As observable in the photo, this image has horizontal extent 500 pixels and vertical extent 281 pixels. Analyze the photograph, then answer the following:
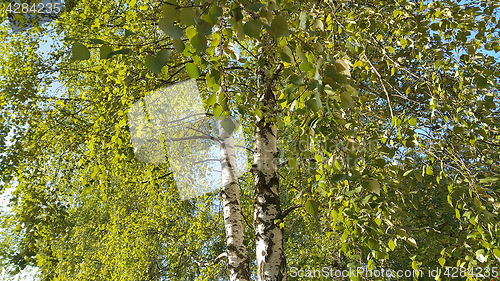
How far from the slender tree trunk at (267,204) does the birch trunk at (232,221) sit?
0.42m

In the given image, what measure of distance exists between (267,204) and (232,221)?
0.62 meters

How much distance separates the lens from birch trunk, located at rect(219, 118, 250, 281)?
10.6 ft

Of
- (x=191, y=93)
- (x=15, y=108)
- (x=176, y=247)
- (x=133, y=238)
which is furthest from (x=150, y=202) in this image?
(x=15, y=108)

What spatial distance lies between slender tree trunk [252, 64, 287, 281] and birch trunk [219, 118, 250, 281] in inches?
16.5

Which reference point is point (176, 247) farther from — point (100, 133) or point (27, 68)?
point (27, 68)

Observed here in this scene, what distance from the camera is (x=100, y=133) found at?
9.95ft

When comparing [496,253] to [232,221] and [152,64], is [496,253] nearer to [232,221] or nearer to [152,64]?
[152,64]

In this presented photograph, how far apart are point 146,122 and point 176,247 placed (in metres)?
2.80

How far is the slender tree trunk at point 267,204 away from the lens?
2.80 m

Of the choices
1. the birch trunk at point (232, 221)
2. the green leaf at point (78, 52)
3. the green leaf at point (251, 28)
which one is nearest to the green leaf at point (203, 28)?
the green leaf at point (251, 28)

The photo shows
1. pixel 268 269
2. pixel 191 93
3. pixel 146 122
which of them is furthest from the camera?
pixel 191 93

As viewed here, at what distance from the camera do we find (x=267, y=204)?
299cm

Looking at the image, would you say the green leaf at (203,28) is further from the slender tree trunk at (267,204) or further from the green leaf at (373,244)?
the slender tree trunk at (267,204)

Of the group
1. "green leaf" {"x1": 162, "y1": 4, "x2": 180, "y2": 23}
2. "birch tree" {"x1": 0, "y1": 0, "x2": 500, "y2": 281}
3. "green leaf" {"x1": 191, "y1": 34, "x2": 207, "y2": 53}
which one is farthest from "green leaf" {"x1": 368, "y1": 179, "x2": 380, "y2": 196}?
"green leaf" {"x1": 162, "y1": 4, "x2": 180, "y2": 23}
